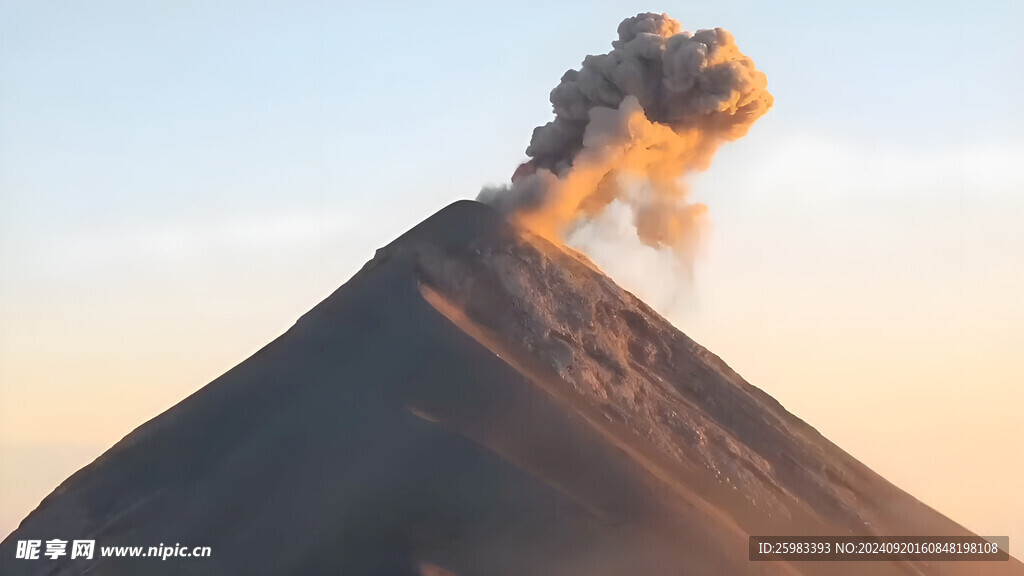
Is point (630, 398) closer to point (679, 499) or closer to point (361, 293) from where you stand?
point (679, 499)

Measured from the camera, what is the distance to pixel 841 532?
65750mm

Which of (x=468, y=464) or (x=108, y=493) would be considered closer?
(x=468, y=464)

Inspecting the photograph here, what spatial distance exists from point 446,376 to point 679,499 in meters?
10.6

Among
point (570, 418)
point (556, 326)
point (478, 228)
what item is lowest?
point (570, 418)

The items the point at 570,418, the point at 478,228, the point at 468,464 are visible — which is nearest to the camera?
the point at 468,464

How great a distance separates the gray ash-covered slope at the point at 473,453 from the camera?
53.6 metres

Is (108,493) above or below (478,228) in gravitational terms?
below

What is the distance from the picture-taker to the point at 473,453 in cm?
5594

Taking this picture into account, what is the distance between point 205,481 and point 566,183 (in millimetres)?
25009

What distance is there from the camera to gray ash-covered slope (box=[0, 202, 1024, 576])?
176 ft

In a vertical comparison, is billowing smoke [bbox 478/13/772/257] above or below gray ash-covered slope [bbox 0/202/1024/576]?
above

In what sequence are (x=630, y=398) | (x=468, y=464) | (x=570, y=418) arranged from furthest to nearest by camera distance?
(x=630, y=398)
(x=570, y=418)
(x=468, y=464)

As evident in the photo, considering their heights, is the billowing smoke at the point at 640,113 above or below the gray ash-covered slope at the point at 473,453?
above

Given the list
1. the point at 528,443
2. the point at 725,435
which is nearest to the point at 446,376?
the point at 528,443
